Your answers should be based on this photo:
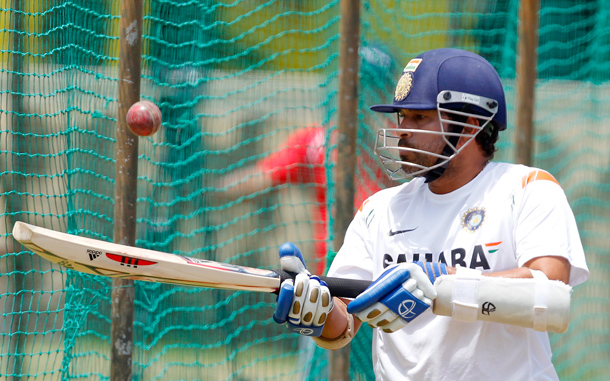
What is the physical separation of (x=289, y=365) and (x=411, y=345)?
194 centimetres

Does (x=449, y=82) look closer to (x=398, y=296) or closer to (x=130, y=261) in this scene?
(x=398, y=296)

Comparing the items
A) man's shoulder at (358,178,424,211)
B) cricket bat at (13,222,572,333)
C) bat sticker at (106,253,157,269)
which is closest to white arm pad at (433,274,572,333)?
cricket bat at (13,222,572,333)

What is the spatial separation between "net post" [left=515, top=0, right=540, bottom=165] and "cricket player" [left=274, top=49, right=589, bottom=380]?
157 cm

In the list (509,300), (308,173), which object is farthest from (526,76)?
(509,300)

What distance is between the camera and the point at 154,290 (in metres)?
3.83

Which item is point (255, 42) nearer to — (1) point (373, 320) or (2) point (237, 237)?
(2) point (237, 237)

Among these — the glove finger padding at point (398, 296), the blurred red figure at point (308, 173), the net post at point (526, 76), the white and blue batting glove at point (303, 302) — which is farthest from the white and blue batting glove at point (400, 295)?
the net post at point (526, 76)

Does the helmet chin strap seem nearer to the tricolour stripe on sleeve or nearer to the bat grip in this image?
the tricolour stripe on sleeve

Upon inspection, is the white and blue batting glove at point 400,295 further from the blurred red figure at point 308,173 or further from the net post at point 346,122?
the blurred red figure at point 308,173

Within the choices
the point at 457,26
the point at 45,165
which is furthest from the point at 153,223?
the point at 457,26

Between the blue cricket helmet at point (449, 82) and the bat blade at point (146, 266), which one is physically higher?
the blue cricket helmet at point (449, 82)

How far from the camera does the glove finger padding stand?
2.06m

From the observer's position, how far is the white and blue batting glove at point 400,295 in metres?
2.06

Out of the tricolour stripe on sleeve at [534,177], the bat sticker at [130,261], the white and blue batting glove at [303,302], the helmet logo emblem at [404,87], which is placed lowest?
the white and blue batting glove at [303,302]
